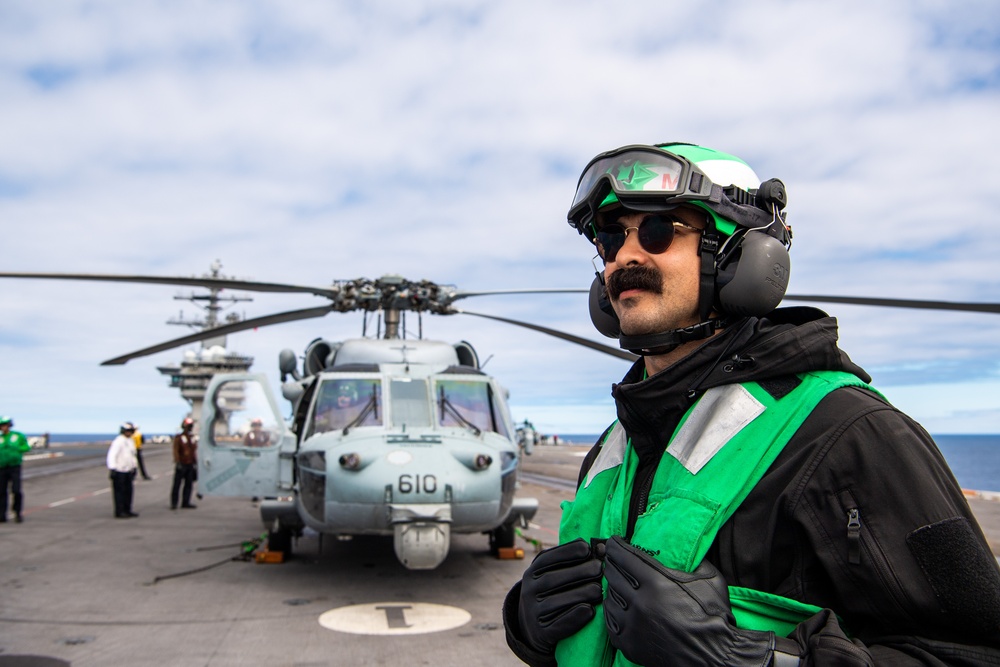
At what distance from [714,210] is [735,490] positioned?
687mm

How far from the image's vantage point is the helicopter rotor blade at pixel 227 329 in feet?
24.6

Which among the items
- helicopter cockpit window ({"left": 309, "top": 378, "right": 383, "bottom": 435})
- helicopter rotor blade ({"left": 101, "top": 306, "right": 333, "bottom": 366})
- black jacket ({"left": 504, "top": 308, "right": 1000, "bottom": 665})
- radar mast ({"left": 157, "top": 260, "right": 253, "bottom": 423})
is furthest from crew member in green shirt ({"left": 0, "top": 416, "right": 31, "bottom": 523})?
radar mast ({"left": 157, "top": 260, "right": 253, "bottom": 423})

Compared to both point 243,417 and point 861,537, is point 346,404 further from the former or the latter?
point 861,537

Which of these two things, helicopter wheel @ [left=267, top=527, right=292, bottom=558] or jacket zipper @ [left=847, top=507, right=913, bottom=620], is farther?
helicopter wheel @ [left=267, top=527, right=292, bottom=558]

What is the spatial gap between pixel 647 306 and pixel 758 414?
0.37 meters

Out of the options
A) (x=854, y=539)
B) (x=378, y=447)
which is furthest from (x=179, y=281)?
(x=854, y=539)

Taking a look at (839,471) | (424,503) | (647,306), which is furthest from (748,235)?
(424,503)

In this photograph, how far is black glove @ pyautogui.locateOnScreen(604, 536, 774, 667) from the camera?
132 centimetres

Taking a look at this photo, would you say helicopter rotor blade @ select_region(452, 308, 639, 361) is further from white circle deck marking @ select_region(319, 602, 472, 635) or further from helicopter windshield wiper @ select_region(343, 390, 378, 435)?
white circle deck marking @ select_region(319, 602, 472, 635)

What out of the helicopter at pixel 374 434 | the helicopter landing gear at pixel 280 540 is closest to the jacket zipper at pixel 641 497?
the helicopter at pixel 374 434

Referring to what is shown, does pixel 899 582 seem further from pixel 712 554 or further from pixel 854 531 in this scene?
pixel 712 554

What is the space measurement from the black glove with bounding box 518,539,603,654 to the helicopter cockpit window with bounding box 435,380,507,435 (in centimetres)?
568

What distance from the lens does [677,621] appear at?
135cm

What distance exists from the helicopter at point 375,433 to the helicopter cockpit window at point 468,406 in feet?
0.04
